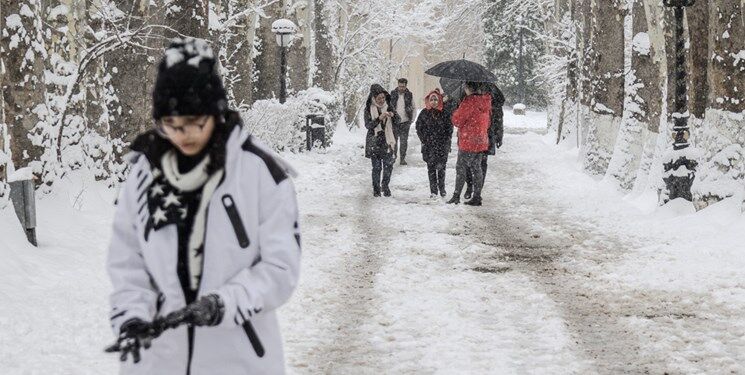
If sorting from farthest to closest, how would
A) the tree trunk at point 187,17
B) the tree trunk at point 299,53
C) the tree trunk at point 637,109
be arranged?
1. the tree trunk at point 299,53
2. the tree trunk at point 637,109
3. the tree trunk at point 187,17

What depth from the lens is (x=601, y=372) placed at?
6180 millimetres

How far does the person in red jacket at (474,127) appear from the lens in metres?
14.7

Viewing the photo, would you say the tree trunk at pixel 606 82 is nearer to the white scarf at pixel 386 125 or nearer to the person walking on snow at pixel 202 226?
the white scarf at pixel 386 125

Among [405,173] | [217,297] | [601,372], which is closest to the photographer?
[217,297]

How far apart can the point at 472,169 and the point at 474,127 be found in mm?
648

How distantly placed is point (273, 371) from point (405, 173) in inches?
684

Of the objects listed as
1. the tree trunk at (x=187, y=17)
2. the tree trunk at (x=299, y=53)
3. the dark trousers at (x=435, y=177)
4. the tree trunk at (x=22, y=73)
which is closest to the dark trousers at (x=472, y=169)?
the dark trousers at (x=435, y=177)

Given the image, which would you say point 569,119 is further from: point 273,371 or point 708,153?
point 273,371

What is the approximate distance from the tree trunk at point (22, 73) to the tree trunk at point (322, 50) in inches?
759

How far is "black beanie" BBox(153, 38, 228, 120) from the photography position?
9.38ft

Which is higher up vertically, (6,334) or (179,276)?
(179,276)

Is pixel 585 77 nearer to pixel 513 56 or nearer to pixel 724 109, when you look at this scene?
pixel 724 109

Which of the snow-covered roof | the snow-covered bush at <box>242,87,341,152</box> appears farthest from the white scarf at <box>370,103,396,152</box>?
the snow-covered roof

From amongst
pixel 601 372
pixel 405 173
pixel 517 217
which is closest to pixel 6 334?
pixel 601 372
